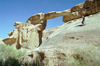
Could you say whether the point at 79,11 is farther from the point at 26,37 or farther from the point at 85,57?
the point at 85,57

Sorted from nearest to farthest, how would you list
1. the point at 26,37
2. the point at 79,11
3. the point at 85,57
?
1. the point at 85,57
2. the point at 79,11
3. the point at 26,37

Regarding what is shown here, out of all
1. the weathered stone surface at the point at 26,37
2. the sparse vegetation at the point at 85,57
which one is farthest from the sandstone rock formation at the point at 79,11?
the sparse vegetation at the point at 85,57

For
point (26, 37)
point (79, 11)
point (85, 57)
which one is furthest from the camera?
point (26, 37)

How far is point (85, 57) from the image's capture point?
16.3 ft

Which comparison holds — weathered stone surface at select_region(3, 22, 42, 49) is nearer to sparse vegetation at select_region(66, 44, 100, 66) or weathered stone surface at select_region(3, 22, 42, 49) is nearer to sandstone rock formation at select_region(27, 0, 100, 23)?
sandstone rock formation at select_region(27, 0, 100, 23)

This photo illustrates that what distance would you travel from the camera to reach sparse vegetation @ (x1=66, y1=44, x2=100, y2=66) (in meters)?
4.68

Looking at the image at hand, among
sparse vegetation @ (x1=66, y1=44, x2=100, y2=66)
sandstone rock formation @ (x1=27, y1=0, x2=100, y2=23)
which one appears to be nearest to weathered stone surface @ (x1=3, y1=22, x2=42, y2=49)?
sandstone rock formation @ (x1=27, y1=0, x2=100, y2=23)

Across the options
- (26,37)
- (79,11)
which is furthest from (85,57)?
(26,37)

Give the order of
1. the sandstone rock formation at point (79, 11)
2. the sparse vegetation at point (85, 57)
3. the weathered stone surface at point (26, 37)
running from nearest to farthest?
the sparse vegetation at point (85, 57)
the sandstone rock formation at point (79, 11)
the weathered stone surface at point (26, 37)

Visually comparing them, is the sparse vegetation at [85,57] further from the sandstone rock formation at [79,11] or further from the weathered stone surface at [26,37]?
the weathered stone surface at [26,37]

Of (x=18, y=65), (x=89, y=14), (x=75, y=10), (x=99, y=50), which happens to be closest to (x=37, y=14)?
(x=75, y=10)

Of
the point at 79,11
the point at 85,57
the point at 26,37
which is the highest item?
the point at 79,11

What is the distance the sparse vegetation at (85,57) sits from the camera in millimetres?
4676

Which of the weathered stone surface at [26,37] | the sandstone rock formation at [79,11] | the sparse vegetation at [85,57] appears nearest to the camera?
the sparse vegetation at [85,57]
